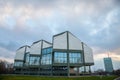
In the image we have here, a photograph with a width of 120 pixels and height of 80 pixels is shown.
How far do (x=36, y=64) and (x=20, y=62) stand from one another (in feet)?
116

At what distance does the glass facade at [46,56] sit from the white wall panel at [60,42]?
9.00 meters

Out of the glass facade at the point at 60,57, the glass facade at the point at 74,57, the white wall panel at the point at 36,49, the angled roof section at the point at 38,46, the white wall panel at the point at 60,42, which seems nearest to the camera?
the glass facade at the point at 60,57

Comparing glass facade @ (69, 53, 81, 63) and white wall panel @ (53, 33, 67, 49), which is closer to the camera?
glass facade @ (69, 53, 81, 63)

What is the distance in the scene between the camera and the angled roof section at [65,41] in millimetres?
79375

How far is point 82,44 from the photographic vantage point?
8612cm

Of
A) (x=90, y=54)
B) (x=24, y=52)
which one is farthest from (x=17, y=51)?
(x=90, y=54)

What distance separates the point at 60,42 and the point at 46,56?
611 inches

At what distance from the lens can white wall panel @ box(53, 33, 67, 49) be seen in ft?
260

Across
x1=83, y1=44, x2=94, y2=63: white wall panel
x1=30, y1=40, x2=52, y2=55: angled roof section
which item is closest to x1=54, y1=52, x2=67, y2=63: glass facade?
x1=83, y1=44, x2=94, y2=63: white wall panel

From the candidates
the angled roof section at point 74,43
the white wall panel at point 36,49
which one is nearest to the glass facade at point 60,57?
the angled roof section at point 74,43

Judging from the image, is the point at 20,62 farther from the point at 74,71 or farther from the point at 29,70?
the point at 74,71

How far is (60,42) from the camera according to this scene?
3132 inches

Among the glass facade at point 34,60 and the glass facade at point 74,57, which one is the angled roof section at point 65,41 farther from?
the glass facade at point 34,60

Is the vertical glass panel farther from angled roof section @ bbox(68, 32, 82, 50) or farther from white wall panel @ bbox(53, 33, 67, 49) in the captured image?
angled roof section @ bbox(68, 32, 82, 50)
